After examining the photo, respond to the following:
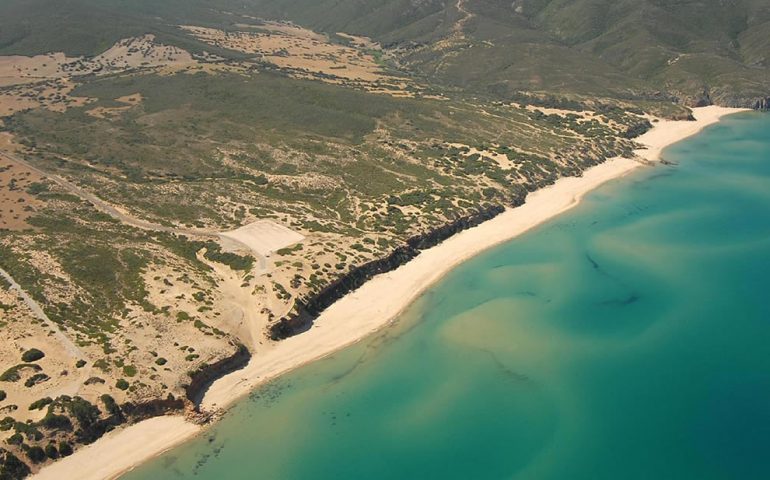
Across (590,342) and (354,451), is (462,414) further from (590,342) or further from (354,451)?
(590,342)

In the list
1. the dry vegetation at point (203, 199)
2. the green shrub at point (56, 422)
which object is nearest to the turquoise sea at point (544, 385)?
the green shrub at point (56, 422)

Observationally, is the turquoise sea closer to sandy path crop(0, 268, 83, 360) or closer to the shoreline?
the shoreline

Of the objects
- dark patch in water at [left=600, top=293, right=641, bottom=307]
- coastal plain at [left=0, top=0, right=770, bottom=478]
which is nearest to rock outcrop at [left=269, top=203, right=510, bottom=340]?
coastal plain at [left=0, top=0, right=770, bottom=478]

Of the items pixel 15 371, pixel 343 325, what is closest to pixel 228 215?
pixel 343 325

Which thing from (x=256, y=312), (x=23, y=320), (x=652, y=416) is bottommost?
(x=652, y=416)

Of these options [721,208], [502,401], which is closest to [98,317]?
[502,401]

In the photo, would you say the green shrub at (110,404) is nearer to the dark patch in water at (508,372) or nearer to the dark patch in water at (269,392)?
the dark patch in water at (269,392)

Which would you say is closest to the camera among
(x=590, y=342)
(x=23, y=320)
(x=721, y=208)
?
(x=23, y=320)

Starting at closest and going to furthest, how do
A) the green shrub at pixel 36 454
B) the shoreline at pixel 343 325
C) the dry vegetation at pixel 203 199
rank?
the green shrub at pixel 36 454, the shoreline at pixel 343 325, the dry vegetation at pixel 203 199
